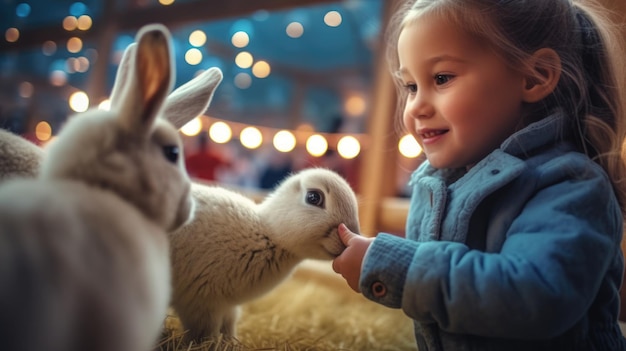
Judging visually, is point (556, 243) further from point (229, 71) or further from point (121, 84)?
point (229, 71)

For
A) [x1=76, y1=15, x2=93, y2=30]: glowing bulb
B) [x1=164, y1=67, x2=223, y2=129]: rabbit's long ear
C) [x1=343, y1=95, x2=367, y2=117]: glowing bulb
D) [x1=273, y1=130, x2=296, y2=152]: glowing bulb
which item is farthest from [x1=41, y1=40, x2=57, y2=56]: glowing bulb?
[x1=343, y1=95, x2=367, y2=117]: glowing bulb

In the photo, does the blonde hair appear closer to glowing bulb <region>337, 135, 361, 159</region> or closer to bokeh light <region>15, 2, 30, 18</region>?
bokeh light <region>15, 2, 30, 18</region>

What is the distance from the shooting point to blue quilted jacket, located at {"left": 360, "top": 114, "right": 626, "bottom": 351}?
0.77 m

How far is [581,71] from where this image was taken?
1.02 metres

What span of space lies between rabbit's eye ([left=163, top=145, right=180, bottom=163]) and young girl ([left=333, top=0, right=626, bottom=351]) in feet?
1.27

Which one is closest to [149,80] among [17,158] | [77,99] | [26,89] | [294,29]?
[17,158]

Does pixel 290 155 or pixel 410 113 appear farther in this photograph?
pixel 290 155

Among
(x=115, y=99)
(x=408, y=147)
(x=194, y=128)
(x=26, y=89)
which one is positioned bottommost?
(x=408, y=147)

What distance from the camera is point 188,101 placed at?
2.98ft

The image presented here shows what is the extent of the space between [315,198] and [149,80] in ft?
1.83

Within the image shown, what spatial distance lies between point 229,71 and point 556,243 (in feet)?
11.0

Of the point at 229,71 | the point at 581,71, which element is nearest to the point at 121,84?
the point at 581,71

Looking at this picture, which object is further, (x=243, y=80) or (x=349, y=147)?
(x=243, y=80)

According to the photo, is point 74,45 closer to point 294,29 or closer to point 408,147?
point 408,147
